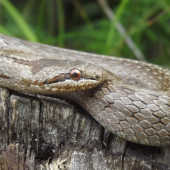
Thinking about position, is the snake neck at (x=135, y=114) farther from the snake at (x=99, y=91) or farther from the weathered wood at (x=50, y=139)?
the weathered wood at (x=50, y=139)

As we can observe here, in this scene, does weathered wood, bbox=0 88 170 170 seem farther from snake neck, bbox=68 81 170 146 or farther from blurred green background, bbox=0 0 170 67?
blurred green background, bbox=0 0 170 67

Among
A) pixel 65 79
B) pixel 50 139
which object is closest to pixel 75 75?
pixel 65 79

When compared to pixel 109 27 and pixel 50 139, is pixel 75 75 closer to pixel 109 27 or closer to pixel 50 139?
pixel 50 139

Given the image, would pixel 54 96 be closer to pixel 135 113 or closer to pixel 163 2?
pixel 135 113

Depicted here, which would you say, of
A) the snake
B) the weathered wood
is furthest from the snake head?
the weathered wood

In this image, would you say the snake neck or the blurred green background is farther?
the blurred green background

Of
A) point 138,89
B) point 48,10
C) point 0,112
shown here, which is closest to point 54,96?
point 0,112

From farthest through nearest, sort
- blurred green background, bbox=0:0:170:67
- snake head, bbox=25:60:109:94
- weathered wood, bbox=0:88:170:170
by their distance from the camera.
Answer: blurred green background, bbox=0:0:170:67 → snake head, bbox=25:60:109:94 → weathered wood, bbox=0:88:170:170
